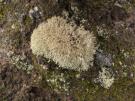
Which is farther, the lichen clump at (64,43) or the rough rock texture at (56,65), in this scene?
the rough rock texture at (56,65)

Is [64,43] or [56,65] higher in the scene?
[64,43]

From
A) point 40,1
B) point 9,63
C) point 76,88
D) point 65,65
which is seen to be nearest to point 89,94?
point 76,88

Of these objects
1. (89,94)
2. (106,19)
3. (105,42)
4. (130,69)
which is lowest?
(89,94)

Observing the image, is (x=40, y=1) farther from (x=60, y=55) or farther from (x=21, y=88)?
(x=21, y=88)

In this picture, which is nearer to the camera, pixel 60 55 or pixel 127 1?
pixel 60 55
